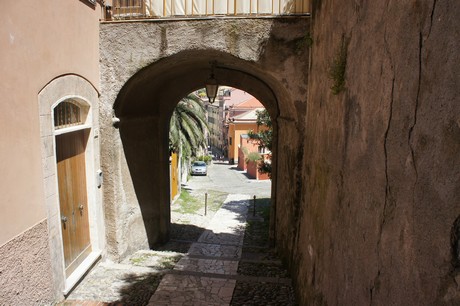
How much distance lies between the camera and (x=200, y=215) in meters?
13.1

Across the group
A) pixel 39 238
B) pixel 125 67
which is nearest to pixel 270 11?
pixel 125 67

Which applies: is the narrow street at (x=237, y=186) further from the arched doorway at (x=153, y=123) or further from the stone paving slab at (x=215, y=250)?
the arched doorway at (x=153, y=123)

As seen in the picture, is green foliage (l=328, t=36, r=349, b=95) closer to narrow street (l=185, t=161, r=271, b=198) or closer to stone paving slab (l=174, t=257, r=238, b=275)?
stone paving slab (l=174, t=257, r=238, b=275)

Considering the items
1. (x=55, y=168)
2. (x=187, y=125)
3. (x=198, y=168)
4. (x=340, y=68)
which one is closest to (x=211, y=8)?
(x=340, y=68)

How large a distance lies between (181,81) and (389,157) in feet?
22.9

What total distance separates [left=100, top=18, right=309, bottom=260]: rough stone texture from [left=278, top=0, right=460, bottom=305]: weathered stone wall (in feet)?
4.04

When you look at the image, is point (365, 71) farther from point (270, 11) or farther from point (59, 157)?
point (59, 157)

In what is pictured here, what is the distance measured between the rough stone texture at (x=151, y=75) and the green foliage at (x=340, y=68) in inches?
76.7

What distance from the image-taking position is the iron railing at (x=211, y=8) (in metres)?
5.56

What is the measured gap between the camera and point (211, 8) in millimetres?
5711

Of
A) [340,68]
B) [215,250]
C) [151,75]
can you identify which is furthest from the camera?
[215,250]

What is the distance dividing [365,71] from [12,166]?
3.44 m

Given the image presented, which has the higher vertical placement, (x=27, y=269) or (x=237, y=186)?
(x=27, y=269)

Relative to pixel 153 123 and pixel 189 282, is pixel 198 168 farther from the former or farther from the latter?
pixel 189 282
